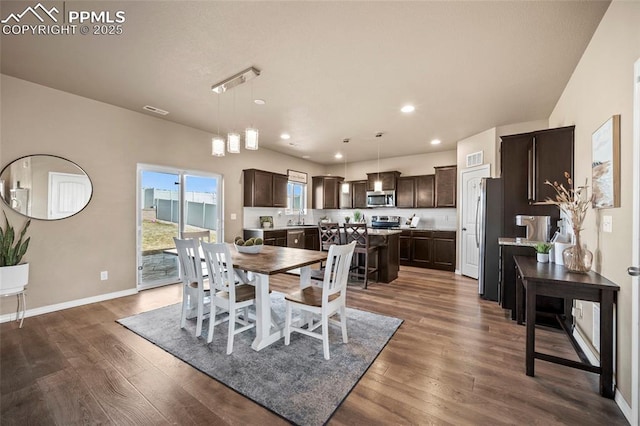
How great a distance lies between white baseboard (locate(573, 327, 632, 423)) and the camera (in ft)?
5.20

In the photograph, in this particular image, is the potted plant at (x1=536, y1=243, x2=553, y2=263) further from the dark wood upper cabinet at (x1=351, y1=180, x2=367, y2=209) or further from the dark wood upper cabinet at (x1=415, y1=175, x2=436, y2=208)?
the dark wood upper cabinet at (x1=351, y1=180, x2=367, y2=209)

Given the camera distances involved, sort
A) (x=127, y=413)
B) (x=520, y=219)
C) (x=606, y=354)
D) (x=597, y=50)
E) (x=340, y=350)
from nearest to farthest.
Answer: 1. (x=127, y=413)
2. (x=606, y=354)
3. (x=597, y=50)
4. (x=340, y=350)
5. (x=520, y=219)

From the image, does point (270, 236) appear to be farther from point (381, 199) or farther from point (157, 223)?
point (381, 199)

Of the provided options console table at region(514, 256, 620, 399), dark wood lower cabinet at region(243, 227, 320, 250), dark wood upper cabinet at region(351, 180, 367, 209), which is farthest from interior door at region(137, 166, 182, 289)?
console table at region(514, 256, 620, 399)

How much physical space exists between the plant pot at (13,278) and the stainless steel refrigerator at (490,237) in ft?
19.0

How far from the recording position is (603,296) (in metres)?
1.78

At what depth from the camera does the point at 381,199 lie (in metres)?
7.06

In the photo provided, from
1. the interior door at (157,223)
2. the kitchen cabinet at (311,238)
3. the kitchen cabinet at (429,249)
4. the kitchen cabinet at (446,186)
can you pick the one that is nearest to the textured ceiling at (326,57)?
the interior door at (157,223)

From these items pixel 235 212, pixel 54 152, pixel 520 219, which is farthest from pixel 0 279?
pixel 520 219

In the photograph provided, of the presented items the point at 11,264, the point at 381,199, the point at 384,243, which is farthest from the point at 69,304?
the point at 381,199

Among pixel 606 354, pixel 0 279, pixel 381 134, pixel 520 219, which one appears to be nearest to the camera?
pixel 606 354

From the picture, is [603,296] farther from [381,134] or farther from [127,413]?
[381,134]

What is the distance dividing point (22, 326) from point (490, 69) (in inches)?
228

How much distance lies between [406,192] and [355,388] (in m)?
5.56
